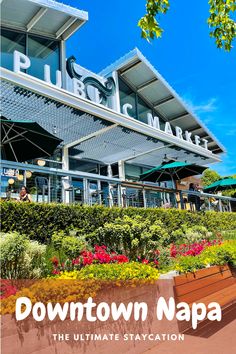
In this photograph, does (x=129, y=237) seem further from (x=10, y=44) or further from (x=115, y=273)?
(x=10, y=44)

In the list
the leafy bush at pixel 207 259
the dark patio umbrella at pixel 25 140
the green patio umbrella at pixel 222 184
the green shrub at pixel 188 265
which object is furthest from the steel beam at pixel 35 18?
the green patio umbrella at pixel 222 184

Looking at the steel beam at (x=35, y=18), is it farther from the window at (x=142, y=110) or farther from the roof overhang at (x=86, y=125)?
the window at (x=142, y=110)

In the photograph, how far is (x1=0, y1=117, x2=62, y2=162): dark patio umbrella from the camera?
22.7 feet

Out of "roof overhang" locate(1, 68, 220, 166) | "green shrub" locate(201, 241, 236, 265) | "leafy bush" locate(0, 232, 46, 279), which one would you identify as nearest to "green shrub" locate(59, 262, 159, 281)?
"leafy bush" locate(0, 232, 46, 279)

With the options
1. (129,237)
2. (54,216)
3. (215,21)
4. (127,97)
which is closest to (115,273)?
(129,237)

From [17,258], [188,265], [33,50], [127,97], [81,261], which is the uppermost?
[33,50]

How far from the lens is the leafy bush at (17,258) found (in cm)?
348

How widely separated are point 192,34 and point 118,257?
7695 millimetres

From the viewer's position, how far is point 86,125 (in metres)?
11.2

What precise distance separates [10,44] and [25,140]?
5260 mm

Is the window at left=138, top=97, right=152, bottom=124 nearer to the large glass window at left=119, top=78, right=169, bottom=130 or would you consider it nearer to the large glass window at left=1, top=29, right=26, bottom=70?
the large glass window at left=119, top=78, right=169, bottom=130

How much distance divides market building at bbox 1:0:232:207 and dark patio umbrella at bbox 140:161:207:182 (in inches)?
32.4

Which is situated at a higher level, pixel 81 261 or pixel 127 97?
pixel 127 97


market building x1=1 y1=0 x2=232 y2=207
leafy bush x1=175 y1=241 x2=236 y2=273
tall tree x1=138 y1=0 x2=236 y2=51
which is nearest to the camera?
leafy bush x1=175 y1=241 x2=236 y2=273
